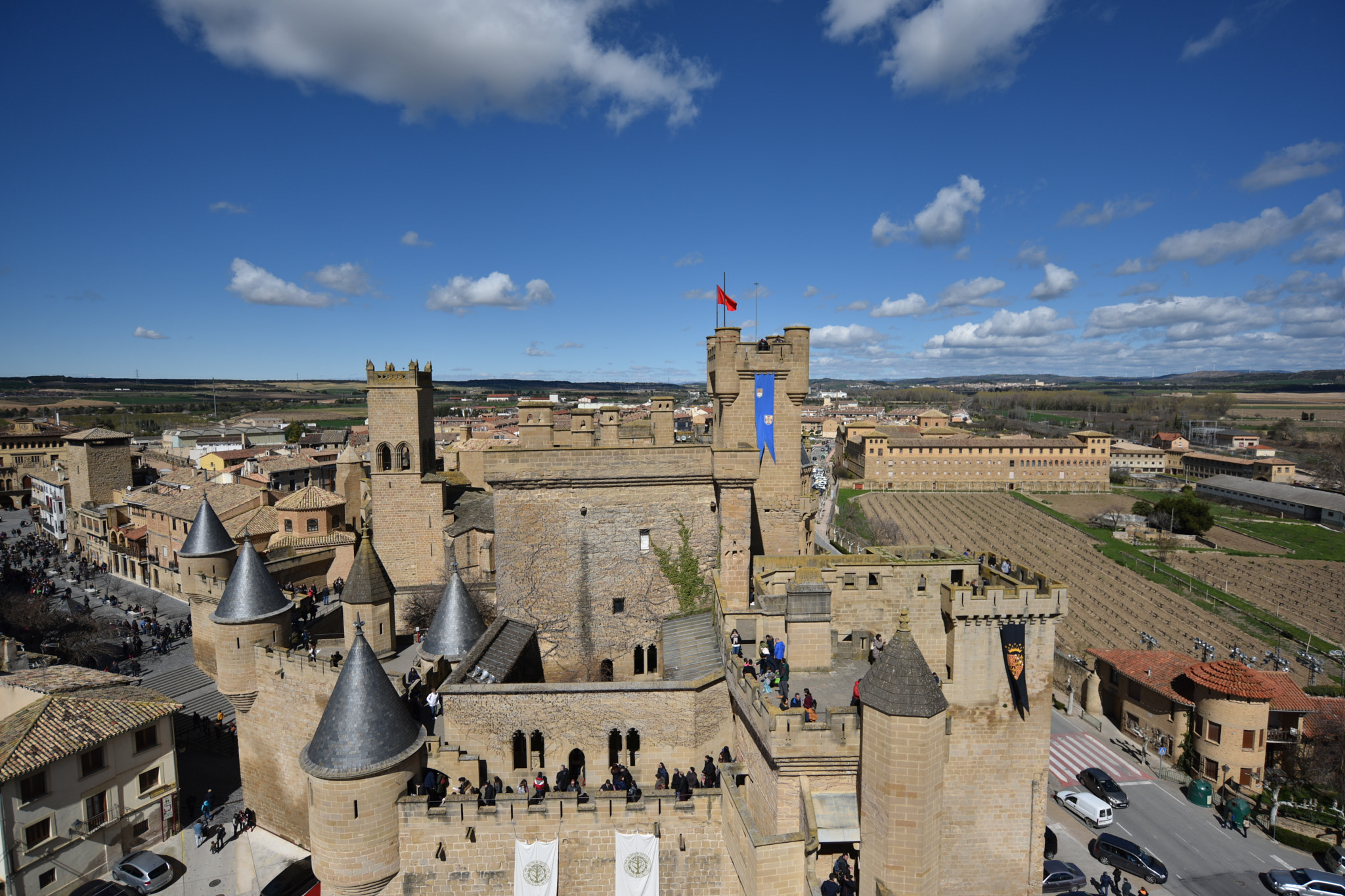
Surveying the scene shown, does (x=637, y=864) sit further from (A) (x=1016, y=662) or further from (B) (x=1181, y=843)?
(B) (x=1181, y=843)

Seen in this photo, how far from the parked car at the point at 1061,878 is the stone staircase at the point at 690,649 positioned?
14220 mm

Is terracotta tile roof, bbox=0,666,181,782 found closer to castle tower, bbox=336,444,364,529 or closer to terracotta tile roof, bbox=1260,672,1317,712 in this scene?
castle tower, bbox=336,444,364,529

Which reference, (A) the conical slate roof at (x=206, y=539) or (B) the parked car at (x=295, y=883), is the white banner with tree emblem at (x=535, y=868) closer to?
(B) the parked car at (x=295, y=883)

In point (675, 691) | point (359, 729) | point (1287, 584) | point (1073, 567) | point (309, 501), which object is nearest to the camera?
point (359, 729)

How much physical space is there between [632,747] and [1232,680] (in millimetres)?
30258

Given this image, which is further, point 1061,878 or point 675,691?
point 1061,878

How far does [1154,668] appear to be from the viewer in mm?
35375

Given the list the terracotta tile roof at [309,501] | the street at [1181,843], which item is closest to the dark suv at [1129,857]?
the street at [1181,843]

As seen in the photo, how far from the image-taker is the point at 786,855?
12391 mm

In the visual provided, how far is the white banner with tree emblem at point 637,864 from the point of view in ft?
49.2

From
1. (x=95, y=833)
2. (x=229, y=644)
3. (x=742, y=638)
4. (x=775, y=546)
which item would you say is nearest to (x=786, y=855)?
(x=742, y=638)

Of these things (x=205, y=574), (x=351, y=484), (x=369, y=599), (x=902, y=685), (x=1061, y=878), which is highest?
(x=902, y=685)

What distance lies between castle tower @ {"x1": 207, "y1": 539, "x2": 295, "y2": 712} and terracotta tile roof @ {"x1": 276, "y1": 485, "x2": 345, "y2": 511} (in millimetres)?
25882

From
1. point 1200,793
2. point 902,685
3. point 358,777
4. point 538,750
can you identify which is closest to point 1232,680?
point 1200,793
